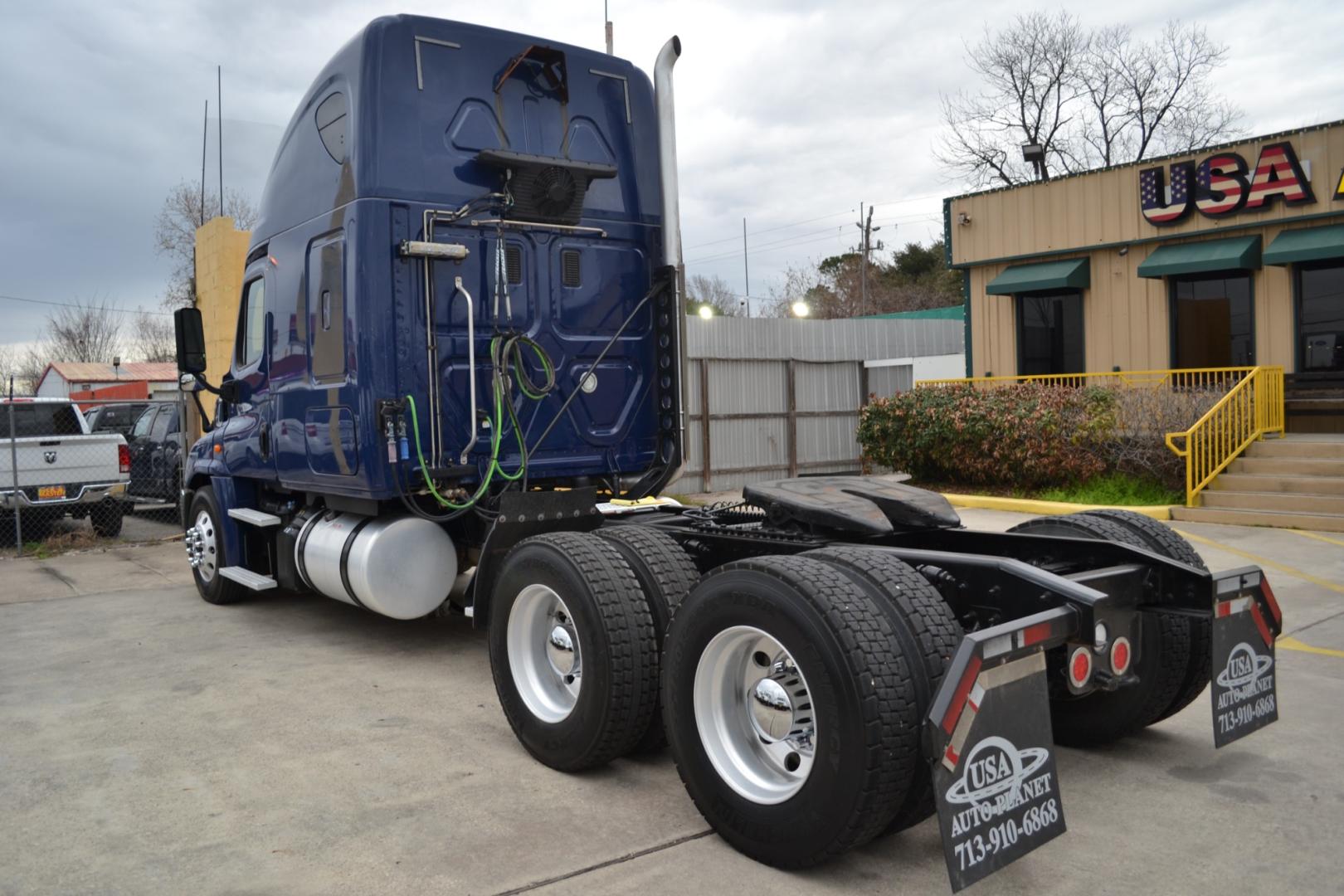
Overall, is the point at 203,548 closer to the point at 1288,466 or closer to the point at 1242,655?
the point at 1242,655

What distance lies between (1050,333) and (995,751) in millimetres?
17243

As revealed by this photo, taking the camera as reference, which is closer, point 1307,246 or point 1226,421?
point 1226,421

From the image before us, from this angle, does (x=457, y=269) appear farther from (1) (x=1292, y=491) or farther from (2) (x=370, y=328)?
(1) (x=1292, y=491)

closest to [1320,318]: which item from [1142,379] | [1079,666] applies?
[1142,379]

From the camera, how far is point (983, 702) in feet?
9.79

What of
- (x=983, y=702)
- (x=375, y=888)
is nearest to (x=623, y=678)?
(x=375, y=888)

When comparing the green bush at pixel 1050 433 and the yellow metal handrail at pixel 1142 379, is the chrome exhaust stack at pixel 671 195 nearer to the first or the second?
the green bush at pixel 1050 433

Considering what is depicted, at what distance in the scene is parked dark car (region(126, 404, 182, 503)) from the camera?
1493cm

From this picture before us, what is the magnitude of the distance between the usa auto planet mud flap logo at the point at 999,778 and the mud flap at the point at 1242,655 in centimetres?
94

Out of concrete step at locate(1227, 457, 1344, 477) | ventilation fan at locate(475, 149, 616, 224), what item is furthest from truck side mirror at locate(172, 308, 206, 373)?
concrete step at locate(1227, 457, 1344, 477)

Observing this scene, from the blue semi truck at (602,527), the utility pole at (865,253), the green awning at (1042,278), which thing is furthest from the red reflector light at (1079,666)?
the utility pole at (865,253)

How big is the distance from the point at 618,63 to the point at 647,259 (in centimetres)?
128

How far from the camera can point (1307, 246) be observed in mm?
15305

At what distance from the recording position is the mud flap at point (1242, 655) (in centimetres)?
375
